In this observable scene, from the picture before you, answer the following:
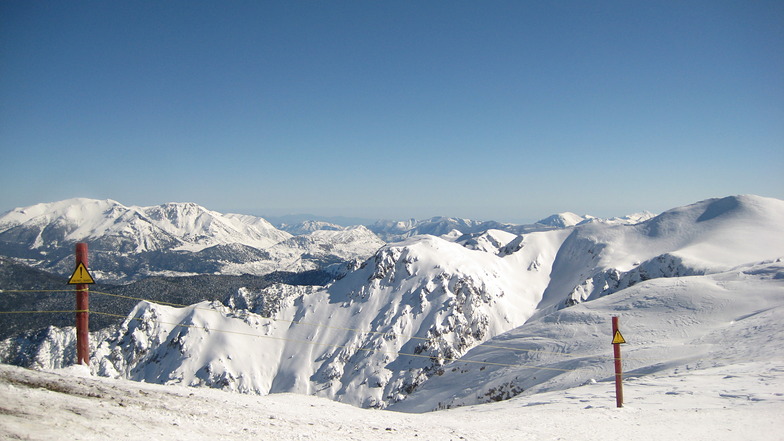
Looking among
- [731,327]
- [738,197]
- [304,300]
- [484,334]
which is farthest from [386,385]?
[738,197]

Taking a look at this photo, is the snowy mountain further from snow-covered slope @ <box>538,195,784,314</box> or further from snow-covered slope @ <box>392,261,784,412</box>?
snow-covered slope @ <box>392,261,784,412</box>

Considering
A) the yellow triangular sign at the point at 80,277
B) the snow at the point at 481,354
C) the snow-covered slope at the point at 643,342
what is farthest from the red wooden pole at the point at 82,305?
the snow-covered slope at the point at 643,342

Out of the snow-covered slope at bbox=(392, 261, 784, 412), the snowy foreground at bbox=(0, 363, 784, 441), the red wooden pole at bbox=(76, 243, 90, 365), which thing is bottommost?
the snow-covered slope at bbox=(392, 261, 784, 412)

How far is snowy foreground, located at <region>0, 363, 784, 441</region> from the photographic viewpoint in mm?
11523

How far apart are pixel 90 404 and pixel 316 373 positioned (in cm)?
16535

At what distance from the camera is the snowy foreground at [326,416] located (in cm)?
1152

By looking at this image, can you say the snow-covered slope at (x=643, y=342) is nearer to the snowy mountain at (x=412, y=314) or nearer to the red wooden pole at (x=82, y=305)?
the snowy mountain at (x=412, y=314)

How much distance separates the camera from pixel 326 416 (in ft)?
57.9

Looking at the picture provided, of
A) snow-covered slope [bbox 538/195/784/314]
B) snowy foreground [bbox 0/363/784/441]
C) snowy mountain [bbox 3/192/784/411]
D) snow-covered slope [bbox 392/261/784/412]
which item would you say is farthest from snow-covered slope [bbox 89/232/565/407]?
snowy foreground [bbox 0/363/784/441]

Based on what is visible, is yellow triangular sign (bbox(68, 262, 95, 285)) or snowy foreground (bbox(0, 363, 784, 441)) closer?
snowy foreground (bbox(0, 363, 784, 441))

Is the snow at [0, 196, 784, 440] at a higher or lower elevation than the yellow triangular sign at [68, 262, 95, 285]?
lower

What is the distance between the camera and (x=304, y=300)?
197 metres

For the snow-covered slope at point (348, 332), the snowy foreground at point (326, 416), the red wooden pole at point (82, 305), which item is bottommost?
the snow-covered slope at point (348, 332)

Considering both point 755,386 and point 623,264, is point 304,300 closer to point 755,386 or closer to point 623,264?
point 623,264
